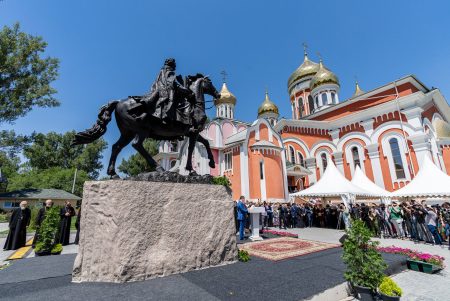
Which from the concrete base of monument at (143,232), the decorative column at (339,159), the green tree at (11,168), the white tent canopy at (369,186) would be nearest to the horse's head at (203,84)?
the concrete base of monument at (143,232)

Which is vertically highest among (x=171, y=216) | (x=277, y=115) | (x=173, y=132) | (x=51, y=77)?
(x=277, y=115)

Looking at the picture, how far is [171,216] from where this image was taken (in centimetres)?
430

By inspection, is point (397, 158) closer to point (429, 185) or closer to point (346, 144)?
Result: point (346, 144)

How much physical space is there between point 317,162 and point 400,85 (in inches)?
450

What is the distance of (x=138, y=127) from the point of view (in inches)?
194

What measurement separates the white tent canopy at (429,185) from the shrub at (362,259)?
10735 mm

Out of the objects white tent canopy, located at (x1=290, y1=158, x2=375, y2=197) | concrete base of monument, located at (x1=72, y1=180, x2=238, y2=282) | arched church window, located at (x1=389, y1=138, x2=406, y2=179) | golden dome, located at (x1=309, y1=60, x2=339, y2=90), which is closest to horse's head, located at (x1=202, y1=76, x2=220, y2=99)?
concrete base of monument, located at (x1=72, y1=180, x2=238, y2=282)

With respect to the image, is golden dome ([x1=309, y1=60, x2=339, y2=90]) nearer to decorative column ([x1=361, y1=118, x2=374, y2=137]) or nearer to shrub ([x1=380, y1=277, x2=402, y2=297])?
decorative column ([x1=361, y1=118, x2=374, y2=137])

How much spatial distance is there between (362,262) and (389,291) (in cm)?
45

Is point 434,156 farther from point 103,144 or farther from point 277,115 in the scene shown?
point 103,144

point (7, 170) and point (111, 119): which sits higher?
point (7, 170)

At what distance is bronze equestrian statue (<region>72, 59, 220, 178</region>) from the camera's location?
491 centimetres

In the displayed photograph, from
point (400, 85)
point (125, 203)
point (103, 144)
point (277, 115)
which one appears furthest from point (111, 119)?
point (103, 144)

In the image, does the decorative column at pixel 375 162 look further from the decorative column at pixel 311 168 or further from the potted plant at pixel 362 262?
the potted plant at pixel 362 262
